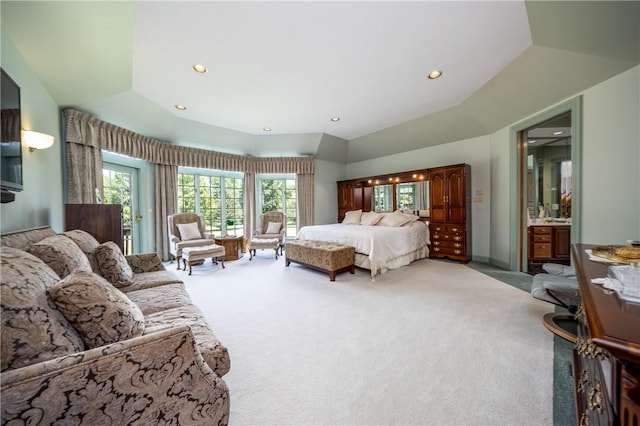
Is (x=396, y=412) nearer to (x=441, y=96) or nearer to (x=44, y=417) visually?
(x=44, y=417)

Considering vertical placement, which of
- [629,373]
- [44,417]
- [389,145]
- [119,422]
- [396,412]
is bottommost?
[396,412]

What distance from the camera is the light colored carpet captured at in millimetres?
1430

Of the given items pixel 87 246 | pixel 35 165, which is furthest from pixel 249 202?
pixel 87 246

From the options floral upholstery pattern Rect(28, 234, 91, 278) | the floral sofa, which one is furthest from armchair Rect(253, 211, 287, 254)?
the floral sofa

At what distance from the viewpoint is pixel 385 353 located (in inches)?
77.5

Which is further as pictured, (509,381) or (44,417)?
(509,381)

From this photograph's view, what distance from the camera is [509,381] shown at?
5.34 feet

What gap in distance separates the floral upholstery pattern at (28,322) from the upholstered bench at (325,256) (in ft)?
10.5

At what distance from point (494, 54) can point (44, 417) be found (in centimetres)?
445

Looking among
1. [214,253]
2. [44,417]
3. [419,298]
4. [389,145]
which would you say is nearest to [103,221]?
[214,253]

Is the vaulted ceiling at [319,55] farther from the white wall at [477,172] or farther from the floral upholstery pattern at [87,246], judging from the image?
the floral upholstery pattern at [87,246]

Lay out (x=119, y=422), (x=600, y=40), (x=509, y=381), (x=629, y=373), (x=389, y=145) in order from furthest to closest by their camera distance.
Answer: (x=389, y=145) < (x=600, y=40) < (x=509, y=381) < (x=119, y=422) < (x=629, y=373)

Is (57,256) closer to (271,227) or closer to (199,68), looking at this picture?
(199,68)

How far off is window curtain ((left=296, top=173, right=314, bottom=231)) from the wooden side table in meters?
1.86
